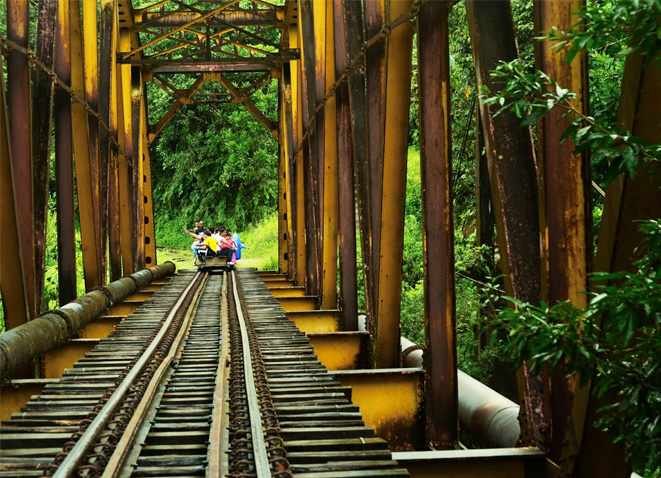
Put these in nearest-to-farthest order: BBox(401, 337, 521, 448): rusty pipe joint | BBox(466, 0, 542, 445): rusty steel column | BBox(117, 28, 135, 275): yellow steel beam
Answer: BBox(466, 0, 542, 445): rusty steel column < BBox(401, 337, 521, 448): rusty pipe joint < BBox(117, 28, 135, 275): yellow steel beam

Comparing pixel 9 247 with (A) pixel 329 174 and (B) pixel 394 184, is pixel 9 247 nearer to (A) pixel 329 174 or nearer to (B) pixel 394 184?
(B) pixel 394 184

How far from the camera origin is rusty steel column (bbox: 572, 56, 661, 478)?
260 centimetres

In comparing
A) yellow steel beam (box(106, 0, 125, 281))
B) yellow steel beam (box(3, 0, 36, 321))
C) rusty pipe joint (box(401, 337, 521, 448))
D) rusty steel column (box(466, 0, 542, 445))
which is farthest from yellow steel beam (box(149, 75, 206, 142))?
rusty steel column (box(466, 0, 542, 445))

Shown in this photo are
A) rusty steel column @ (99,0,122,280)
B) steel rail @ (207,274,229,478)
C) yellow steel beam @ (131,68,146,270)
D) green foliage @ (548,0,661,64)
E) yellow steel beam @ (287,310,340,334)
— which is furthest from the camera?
yellow steel beam @ (131,68,146,270)

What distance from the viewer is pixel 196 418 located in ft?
14.3

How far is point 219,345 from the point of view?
23.4 ft

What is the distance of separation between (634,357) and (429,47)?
317 cm

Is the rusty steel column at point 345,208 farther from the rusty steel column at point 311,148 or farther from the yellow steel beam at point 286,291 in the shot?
the yellow steel beam at point 286,291

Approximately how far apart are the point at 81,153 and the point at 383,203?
5.33 m

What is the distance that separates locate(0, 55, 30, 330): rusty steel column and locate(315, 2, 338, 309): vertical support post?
14.4 ft

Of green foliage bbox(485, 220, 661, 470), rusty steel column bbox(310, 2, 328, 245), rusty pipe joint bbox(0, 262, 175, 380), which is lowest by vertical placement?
rusty pipe joint bbox(0, 262, 175, 380)

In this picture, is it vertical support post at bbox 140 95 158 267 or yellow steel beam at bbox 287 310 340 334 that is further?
vertical support post at bbox 140 95 158 267

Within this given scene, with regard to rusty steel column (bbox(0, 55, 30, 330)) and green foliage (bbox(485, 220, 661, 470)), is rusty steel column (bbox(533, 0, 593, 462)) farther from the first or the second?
rusty steel column (bbox(0, 55, 30, 330))

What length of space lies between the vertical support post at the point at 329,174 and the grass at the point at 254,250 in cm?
1980
